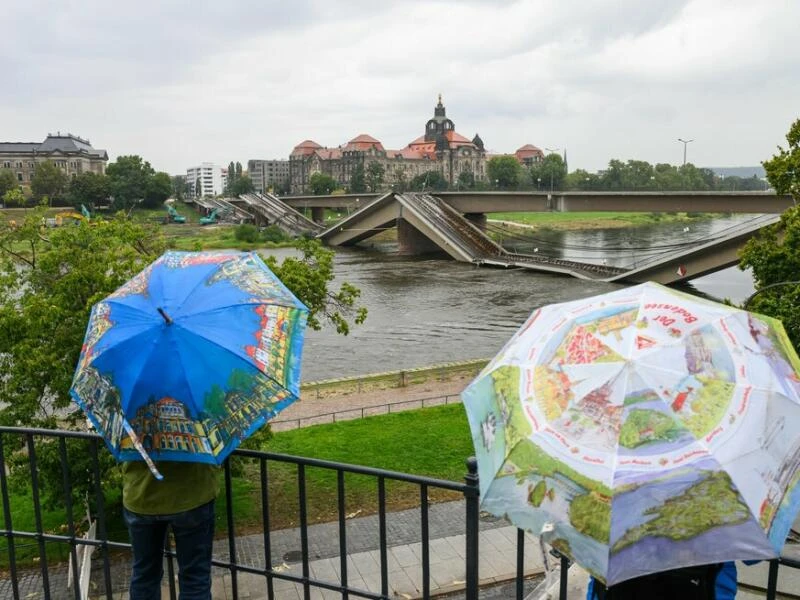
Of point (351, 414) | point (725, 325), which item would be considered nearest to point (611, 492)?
point (725, 325)

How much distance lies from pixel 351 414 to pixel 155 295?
693 inches

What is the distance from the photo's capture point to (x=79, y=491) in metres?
12.3

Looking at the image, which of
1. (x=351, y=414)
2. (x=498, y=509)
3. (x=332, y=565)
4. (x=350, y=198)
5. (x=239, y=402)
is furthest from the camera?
(x=350, y=198)

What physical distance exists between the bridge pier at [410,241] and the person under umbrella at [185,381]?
66409 millimetres

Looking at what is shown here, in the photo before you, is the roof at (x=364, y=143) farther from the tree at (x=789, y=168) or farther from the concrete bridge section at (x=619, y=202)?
the tree at (x=789, y=168)

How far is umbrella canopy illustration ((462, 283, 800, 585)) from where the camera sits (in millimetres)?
2570

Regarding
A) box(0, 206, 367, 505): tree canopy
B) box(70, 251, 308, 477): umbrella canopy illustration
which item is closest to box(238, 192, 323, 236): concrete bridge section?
box(0, 206, 367, 505): tree canopy

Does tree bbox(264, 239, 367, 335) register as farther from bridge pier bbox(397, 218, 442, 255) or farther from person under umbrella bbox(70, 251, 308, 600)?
bridge pier bbox(397, 218, 442, 255)

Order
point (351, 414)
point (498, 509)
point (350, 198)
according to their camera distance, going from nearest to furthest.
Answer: point (498, 509) → point (351, 414) → point (350, 198)

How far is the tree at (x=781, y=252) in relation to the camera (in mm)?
19453

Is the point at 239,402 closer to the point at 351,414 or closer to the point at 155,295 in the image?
the point at 155,295

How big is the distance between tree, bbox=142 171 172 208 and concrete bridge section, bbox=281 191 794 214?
64.4 m

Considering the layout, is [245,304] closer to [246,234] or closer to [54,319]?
[54,319]

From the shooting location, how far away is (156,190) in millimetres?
121688
